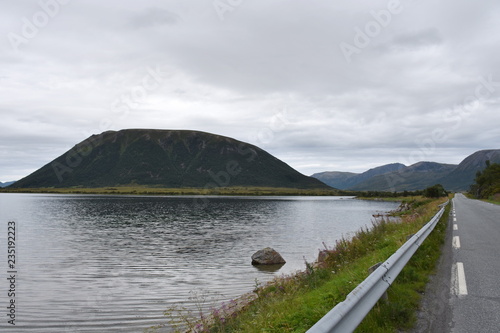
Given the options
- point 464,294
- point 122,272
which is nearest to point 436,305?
point 464,294

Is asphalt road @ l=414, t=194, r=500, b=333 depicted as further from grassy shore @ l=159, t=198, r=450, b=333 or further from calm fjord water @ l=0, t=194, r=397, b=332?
calm fjord water @ l=0, t=194, r=397, b=332

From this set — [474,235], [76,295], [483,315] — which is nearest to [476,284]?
[483,315]

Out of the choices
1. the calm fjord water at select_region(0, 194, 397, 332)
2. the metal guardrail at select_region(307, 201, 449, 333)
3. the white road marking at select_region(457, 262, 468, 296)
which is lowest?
the calm fjord water at select_region(0, 194, 397, 332)

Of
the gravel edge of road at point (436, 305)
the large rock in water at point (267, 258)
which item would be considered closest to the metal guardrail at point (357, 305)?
the gravel edge of road at point (436, 305)

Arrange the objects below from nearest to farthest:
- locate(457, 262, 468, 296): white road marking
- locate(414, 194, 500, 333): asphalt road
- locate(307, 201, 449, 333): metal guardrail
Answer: locate(307, 201, 449, 333): metal guardrail → locate(414, 194, 500, 333): asphalt road → locate(457, 262, 468, 296): white road marking

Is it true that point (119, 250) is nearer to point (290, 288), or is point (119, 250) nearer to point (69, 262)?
point (69, 262)

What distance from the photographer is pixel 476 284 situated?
333 inches

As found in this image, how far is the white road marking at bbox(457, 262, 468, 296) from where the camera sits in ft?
25.7

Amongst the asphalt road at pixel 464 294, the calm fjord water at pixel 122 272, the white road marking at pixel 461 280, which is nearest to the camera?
the asphalt road at pixel 464 294

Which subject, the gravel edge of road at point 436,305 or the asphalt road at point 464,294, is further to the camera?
the asphalt road at point 464,294

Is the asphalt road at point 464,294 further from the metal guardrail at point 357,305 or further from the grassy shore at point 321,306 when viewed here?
the metal guardrail at point 357,305

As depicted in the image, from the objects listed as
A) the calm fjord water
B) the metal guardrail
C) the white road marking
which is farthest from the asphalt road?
the calm fjord water

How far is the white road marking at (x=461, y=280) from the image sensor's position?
7828 mm

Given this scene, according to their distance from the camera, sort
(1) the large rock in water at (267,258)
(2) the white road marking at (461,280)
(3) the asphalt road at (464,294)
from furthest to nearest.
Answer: (1) the large rock in water at (267,258)
(2) the white road marking at (461,280)
(3) the asphalt road at (464,294)
